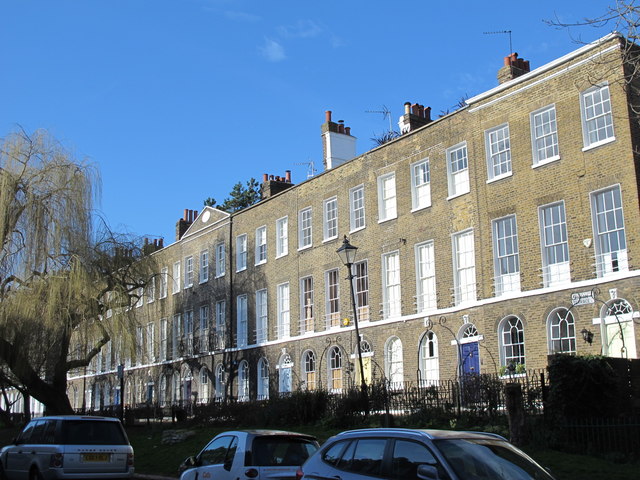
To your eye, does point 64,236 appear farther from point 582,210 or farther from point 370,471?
point 370,471

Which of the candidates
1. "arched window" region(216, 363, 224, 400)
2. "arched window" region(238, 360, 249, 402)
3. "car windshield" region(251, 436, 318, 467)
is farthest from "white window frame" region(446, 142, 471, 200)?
"arched window" region(216, 363, 224, 400)

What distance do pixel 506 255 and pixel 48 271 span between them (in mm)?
16665

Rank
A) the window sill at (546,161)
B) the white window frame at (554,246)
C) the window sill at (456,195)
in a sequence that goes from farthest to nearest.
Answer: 1. the window sill at (456,195)
2. the window sill at (546,161)
3. the white window frame at (554,246)

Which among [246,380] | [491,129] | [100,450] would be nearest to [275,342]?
[246,380]

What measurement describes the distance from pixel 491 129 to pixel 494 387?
10085 mm

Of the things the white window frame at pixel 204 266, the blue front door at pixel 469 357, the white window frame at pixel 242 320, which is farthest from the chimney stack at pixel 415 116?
the white window frame at pixel 204 266

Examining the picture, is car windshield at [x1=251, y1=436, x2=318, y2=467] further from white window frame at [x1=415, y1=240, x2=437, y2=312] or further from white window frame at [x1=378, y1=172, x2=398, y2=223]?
white window frame at [x1=378, y1=172, x2=398, y2=223]

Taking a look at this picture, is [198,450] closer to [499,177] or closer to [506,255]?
[506,255]

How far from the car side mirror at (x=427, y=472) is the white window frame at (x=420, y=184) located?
21439 mm

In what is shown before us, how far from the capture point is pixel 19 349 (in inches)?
1094

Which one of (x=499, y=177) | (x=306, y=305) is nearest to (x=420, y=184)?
(x=499, y=177)

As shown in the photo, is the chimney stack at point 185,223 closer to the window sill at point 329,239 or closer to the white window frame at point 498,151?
the window sill at point 329,239

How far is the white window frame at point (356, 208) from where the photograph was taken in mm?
32094

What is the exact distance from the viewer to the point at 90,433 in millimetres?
15586
